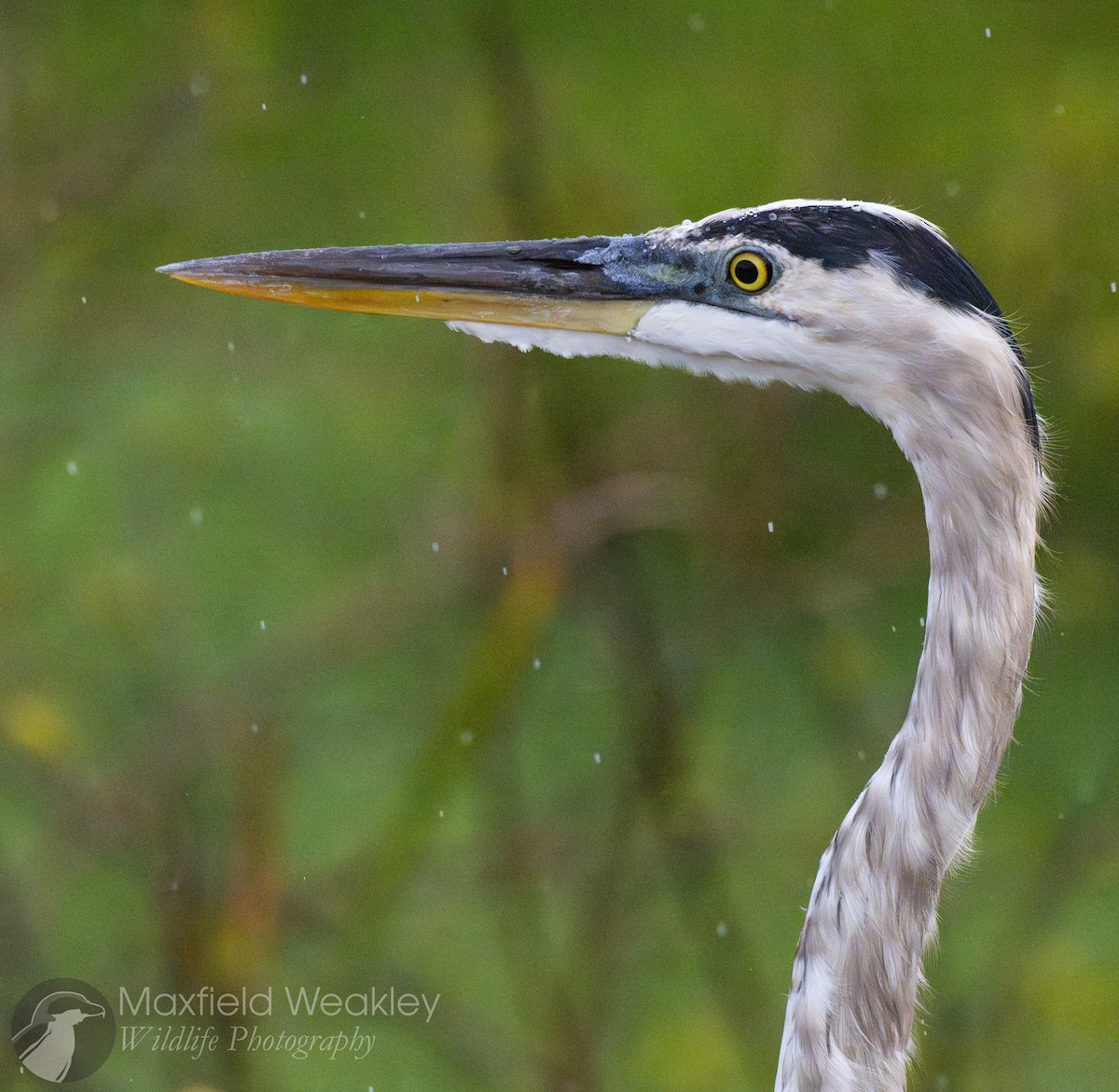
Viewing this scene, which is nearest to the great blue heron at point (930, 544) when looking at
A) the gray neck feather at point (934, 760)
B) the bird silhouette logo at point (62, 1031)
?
the gray neck feather at point (934, 760)

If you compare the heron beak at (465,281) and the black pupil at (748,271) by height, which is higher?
the black pupil at (748,271)

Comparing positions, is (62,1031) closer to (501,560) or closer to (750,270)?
(501,560)

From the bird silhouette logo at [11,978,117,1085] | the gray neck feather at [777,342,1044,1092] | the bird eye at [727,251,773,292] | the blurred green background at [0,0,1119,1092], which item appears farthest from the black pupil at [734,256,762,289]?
the bird silhouette logo at [11,978,117,1085]

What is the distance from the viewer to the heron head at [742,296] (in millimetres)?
1089

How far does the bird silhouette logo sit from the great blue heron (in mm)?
1711

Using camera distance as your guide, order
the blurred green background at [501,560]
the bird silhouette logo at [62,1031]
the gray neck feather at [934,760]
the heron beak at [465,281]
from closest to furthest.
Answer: the gray neck feather at [934,760] < the heron beak at [465,281] < the bird silhouette logo at [62,1031] < the blurred green background at [501,560]

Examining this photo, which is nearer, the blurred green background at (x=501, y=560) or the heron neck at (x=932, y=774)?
the heron neck at (x=932, y=774)

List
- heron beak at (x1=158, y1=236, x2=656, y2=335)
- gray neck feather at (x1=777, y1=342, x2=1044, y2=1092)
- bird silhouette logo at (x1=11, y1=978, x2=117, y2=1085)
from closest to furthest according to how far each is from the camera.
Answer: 1. gray neck feather at (x1=777, y1=342, x2=1044, y2=1092)
2. heron beak at (x1=158, y1=236, x2=656, y2=335)
3. bird silhouette logo at (x1=11, y1=978, x2=117, y2=1085)

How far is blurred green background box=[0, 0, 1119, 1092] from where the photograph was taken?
263 cm

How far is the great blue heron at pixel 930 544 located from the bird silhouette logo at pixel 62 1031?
1711 mm

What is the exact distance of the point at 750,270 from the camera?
115 cm

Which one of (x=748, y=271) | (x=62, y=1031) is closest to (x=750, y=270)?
(x=748, y=271)

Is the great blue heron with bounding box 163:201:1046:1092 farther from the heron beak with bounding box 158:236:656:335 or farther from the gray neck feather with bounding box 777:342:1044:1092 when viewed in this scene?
the heron beak with bounding box 158:236:656:335

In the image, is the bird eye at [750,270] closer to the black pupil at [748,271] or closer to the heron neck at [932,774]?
the black pupil at [748,271]
